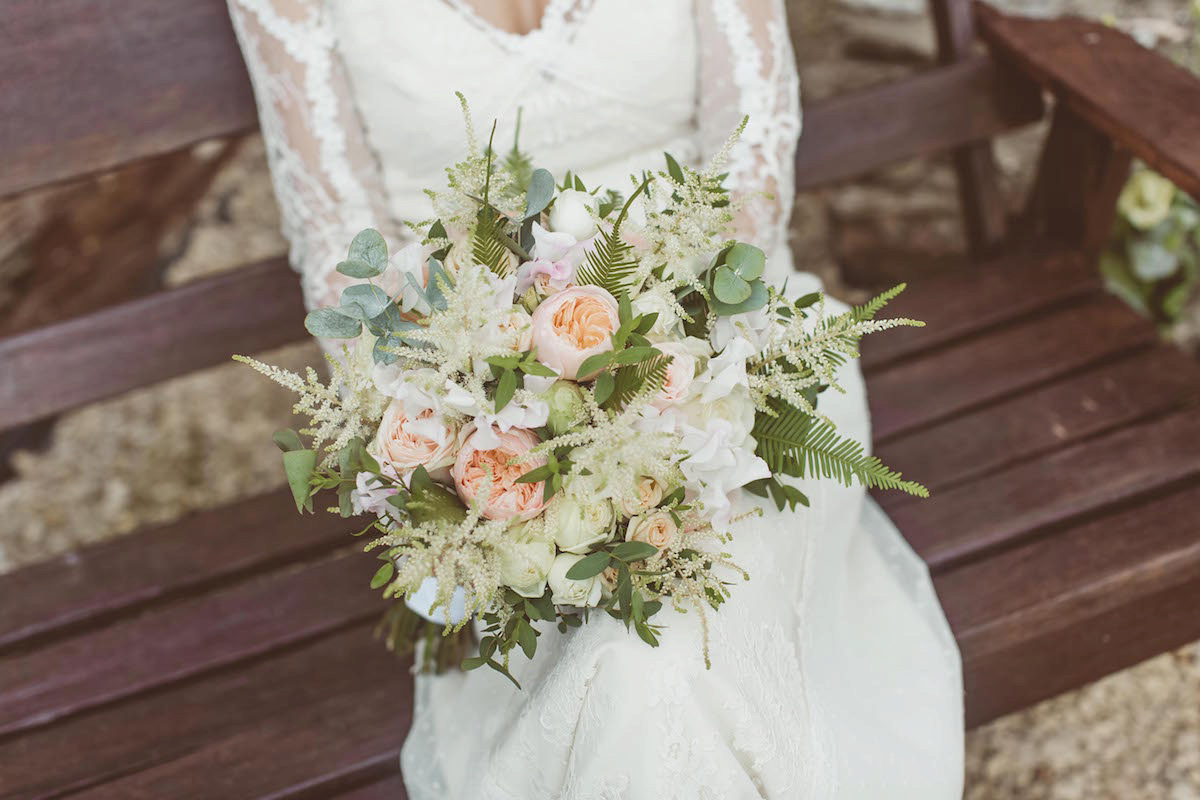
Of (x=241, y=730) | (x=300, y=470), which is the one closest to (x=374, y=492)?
(x=300, y=470)

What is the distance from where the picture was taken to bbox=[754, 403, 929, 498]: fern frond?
1.13 metres

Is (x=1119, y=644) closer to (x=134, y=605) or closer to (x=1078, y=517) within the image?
(x=1078, y=517)

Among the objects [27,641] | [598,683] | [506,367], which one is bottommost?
[27,641]

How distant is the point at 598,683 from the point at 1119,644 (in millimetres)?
996

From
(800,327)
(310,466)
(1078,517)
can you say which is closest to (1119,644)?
(1078,517)

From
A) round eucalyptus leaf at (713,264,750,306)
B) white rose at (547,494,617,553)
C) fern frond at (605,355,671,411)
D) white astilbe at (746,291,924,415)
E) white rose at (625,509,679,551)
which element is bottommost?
white rose at (625,509,679,551)

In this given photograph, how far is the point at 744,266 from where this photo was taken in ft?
3.59

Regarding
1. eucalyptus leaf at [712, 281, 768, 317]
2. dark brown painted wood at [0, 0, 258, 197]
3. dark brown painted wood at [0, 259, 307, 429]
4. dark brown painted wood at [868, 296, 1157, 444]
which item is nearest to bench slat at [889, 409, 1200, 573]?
dark brown painted wood at [868, 296, 1157, 444]

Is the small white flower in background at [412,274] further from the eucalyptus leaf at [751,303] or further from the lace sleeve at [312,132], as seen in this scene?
the lace sleeve at [312,132]

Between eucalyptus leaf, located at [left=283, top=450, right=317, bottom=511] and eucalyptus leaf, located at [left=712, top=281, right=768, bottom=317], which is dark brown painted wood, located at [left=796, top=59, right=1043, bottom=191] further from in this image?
eucalyptus leaf, located at [left=283, top=450, right=317, bottom=511]

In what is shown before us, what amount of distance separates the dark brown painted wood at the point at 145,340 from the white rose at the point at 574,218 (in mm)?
1069

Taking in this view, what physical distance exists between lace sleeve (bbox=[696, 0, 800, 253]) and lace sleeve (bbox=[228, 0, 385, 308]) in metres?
0.61

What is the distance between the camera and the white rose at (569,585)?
1069 millimetres

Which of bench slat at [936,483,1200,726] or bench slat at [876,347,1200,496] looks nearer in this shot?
bench slat at [936,483,1200,726]
